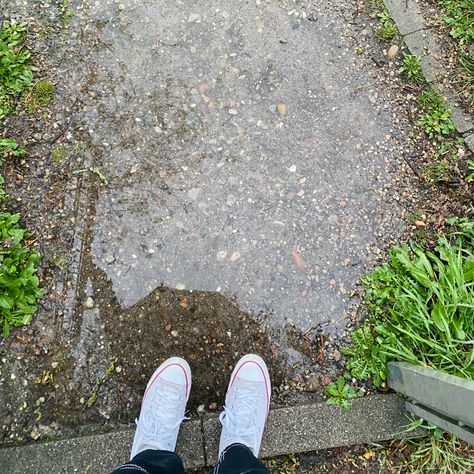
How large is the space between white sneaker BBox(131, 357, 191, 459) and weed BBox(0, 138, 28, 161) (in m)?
1.55

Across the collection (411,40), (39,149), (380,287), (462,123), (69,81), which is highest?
(411,40)

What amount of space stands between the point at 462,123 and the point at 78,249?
254cm

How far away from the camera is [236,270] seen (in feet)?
8.97

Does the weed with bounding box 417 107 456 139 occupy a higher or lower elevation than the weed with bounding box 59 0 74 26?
lower

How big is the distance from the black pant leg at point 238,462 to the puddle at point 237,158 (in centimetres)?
75

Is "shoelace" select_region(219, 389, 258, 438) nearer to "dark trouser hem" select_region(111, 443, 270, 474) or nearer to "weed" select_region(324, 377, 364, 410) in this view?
"dark trouser hem" select_region(111, 443, 270, 474)

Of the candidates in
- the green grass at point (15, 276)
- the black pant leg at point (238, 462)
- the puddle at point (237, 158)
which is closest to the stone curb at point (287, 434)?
the black pant leg at point (238, 462)

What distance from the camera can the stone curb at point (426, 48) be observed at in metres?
2.95

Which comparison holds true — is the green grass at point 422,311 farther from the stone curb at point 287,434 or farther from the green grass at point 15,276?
the green grass at point 15,276

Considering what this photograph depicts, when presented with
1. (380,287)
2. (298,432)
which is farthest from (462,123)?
(298,432)

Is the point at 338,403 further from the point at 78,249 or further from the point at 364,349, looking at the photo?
the point at 78,249

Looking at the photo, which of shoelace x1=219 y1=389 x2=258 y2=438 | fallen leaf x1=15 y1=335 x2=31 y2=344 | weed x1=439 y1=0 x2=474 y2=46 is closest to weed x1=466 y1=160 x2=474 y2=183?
weed x1=439 y1=0 x2=474 y2=46

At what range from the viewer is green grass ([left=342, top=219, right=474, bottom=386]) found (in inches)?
97.2

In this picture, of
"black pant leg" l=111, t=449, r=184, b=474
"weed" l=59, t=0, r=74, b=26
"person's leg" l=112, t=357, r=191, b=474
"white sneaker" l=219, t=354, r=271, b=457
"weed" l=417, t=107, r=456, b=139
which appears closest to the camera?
"black pant leg" l=111, t=449, r=184, b=474
